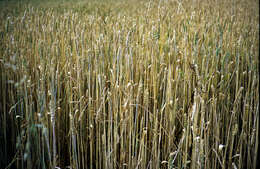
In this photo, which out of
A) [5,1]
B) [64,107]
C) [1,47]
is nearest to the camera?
[64,107]

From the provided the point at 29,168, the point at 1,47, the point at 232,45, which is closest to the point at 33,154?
the point at 29,168

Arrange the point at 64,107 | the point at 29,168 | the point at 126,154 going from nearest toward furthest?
the point at 29,168
the point at 126,154
the point at 64,107

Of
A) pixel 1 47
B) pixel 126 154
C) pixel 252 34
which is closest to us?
pixel 126 154

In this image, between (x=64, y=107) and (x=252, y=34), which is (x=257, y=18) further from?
(x=64, y=107)

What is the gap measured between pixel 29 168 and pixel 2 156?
261 millimetres

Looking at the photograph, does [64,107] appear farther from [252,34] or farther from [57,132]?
[252,34]

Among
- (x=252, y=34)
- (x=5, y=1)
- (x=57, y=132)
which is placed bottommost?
(x=57, y=132)

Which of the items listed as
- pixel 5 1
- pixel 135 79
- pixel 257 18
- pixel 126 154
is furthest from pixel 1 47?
pixel 5 1

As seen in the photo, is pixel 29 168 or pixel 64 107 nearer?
pixel 29 168

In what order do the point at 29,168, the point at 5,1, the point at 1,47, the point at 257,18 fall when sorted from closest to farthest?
1. the point at 29,168
2. the point at 1,47
3. the point at 257,18
4. the point at 5,1

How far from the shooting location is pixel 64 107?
45.1 inches

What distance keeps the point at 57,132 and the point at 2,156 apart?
0.80ft

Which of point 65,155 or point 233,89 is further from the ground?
point 233,89

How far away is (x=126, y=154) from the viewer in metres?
0.92
